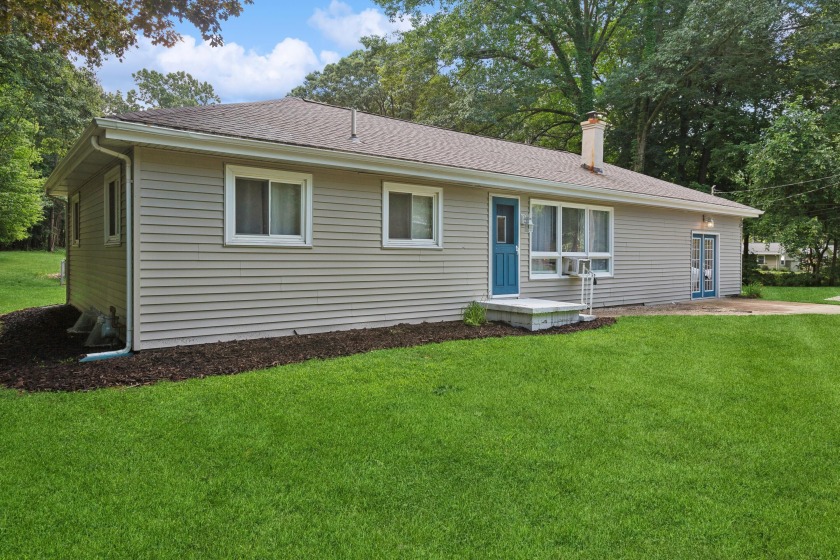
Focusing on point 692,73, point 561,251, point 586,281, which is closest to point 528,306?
point 561,251

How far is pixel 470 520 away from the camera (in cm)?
240

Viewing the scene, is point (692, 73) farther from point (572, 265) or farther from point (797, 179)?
point (572, 265)

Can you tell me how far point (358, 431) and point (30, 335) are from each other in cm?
647

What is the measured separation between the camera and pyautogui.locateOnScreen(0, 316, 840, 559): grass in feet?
7.36

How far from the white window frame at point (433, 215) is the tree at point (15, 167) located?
1496 centimetres

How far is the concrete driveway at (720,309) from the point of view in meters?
9.78

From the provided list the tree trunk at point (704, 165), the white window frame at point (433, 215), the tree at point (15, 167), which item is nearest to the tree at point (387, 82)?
the tree trunk at point (704, 165)

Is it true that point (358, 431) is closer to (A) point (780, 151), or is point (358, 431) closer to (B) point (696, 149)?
(A) point (780, 151)

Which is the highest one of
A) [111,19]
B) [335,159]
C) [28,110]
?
[28,110]

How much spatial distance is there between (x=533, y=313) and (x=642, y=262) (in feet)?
17.2

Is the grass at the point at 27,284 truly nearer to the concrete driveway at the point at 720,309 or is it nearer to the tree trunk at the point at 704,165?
the concrete driveway at the point at 720,309

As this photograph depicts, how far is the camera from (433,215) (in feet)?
27.2

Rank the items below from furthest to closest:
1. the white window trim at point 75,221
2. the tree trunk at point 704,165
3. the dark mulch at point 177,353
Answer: the tree trunk at point 704,165
the white window trim at point 75,221
the dark mulch at point 177,353

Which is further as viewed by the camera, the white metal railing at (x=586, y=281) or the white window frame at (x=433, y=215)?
the white metal railing at (x=586, y=281)
